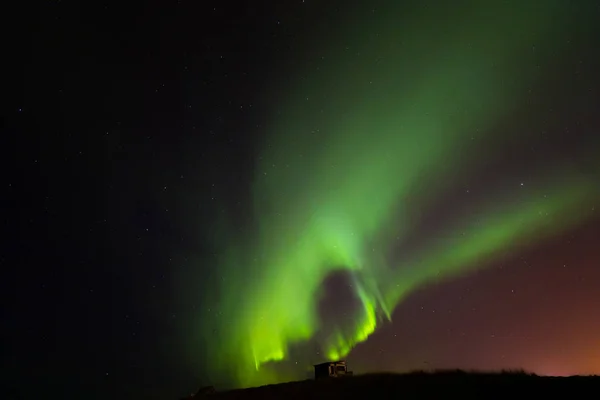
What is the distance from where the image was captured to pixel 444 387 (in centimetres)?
2356

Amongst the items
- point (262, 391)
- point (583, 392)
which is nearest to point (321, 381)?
point (262, 391)

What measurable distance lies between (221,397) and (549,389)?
19.2m

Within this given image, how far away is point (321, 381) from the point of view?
30.2 m

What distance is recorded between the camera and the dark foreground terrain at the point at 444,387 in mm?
21156

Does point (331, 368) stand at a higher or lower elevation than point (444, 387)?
higher

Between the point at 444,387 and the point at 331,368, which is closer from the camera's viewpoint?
the point at 444,387

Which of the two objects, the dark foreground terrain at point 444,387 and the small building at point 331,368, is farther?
the small building at point 331,368

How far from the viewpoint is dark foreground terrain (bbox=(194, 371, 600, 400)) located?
2116cm

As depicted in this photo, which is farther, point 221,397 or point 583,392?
point 221,397

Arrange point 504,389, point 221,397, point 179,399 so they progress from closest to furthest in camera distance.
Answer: point 504,389
point 221,397
point 179,399

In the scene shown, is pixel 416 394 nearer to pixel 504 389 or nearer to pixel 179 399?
pixel 504 389

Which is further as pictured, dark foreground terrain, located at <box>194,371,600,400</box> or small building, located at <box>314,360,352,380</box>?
small building, located at <box>314,360,352,380</box>

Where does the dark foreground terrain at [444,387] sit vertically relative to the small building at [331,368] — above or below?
below

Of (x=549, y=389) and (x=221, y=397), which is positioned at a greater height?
(x=221, y=397)
